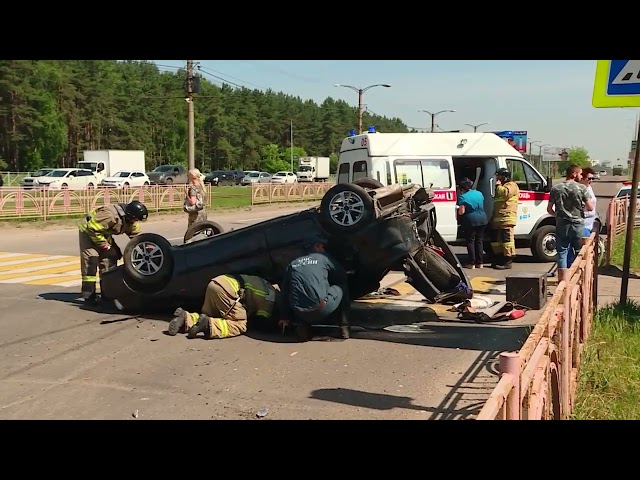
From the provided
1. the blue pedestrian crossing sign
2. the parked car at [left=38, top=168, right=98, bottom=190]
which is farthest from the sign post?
the parked car at [left=38, top=168, right=98, bottom=190]

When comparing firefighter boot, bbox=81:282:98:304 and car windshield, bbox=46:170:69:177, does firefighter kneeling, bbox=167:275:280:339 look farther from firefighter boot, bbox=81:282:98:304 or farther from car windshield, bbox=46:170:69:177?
car windshield, bbox=46:170:69:177

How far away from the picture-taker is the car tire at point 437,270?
768 centimetres

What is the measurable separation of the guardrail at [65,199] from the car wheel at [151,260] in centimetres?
1306

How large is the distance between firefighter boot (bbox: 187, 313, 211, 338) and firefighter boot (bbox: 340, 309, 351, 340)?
1426 millimetres

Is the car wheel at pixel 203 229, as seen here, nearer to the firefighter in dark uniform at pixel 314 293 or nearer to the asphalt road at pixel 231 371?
the asphalt road at pixel 231 371

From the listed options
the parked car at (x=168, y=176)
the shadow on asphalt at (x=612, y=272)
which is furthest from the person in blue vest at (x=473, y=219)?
the parked car at (x=168, y=176)

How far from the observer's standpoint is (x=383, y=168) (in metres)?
12.5

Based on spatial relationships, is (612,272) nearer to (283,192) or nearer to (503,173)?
(503,173)

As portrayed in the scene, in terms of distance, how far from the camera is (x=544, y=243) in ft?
42.0
